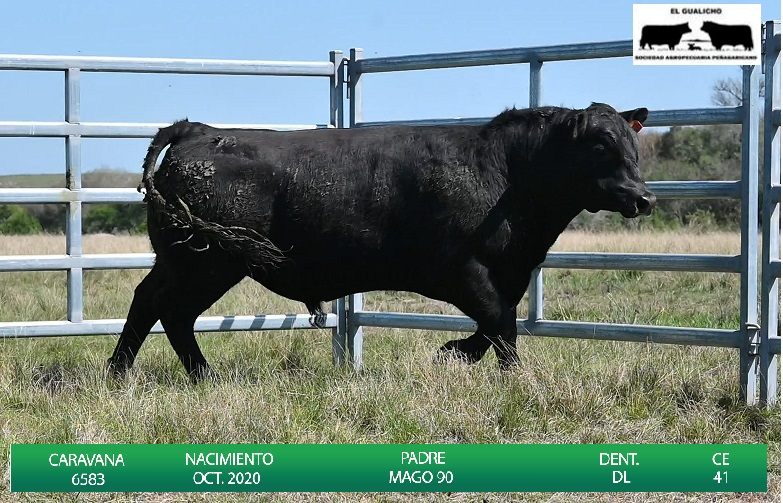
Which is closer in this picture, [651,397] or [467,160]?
[651,397]

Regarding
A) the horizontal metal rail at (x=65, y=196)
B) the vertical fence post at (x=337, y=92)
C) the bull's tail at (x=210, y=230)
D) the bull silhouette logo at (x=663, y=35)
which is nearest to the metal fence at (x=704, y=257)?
the bull silhouette logo at (x=663, y=35)

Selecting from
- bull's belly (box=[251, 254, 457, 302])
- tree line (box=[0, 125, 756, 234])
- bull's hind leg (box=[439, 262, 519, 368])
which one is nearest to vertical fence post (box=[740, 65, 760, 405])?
bull's hind leg (box=[439, 262, 519, 368])

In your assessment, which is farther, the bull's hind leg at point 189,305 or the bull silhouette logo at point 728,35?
the bull's hind leg at point 189,305

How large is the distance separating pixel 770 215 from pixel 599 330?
4.15ft

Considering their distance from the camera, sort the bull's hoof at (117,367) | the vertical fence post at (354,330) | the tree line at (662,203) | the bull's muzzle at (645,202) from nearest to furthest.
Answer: the bull's muzzle at (645,202), the bull's hoof at (117,367), the vertical fence post at (354,330), the tree line at (662,203)

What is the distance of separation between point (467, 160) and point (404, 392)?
1699 mm

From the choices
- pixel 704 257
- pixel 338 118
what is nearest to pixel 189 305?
pixel 338 118

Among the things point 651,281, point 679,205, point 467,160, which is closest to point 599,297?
point 651,281

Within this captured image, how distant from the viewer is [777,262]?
22.1ft

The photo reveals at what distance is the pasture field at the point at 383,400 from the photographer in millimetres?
5738

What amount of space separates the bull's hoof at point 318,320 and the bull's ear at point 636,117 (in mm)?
2340

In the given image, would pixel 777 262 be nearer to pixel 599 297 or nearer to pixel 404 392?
pixel 404 392

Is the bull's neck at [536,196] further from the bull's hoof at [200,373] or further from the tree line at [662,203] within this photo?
the tree line at [662,203]

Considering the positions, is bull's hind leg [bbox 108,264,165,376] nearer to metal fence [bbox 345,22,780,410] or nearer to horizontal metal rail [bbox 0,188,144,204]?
horizontal metal rail [bbox 0,188,144,204]
